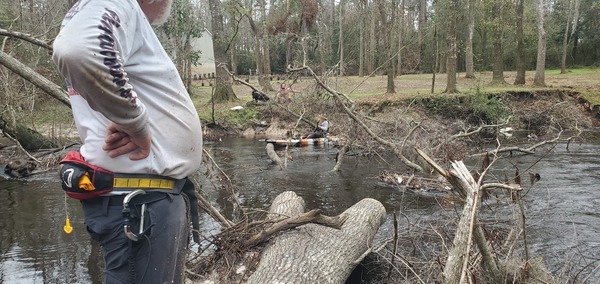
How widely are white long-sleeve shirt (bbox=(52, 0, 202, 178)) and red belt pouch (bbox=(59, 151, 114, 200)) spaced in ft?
0.10

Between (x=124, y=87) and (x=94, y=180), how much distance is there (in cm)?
38

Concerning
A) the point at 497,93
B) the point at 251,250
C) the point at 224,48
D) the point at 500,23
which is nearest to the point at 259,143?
the point at 224,48

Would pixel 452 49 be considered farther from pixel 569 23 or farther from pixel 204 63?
pixel 204 63

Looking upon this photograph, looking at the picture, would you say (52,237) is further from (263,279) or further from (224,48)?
(224,48)

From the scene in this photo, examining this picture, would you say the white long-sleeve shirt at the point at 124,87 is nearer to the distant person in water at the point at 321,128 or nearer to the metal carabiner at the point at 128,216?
the metal carabiner at the point at 128,216

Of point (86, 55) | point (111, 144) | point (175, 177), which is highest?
point (86, 55)

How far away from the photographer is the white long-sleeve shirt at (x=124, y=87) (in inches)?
54.0

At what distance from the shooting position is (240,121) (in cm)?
1983

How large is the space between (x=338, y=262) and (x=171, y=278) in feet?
9.38

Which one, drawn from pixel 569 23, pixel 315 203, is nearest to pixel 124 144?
pixel 315 203

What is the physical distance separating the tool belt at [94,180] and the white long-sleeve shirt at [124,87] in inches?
1.0

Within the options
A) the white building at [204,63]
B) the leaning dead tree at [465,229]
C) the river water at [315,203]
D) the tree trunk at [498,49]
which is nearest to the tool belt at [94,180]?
the river water at [315,203]

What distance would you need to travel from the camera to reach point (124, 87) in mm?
1438

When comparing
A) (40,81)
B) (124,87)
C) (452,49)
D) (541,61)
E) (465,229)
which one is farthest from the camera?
(541,61)
